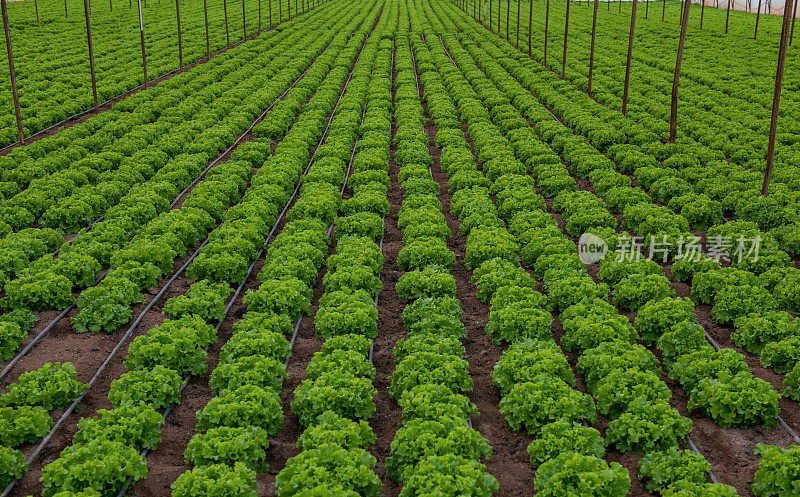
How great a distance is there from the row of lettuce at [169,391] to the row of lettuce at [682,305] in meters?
6.69

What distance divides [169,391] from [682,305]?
35.5 ft

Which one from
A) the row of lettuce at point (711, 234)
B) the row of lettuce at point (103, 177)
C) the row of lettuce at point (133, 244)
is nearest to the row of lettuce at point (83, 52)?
the row of lettuce at point (103, 177)

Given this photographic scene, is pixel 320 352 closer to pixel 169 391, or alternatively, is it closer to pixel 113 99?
pixel 169 391

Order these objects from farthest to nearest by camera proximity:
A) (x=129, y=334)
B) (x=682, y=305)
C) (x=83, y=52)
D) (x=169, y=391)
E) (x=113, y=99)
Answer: (x=83, y=52) → (x=113, y=99) → (x=129, y=334) → (x=682, y=305) → (x=169, y=391)

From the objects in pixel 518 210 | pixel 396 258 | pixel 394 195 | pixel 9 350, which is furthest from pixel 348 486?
pixel 394 195

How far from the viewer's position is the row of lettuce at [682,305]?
11.5m

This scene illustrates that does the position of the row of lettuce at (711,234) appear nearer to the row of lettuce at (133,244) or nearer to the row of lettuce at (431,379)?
the row of lettuce at (431,379)

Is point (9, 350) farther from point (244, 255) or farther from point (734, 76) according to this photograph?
point (734, 76)

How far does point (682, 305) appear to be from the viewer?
13945 mm

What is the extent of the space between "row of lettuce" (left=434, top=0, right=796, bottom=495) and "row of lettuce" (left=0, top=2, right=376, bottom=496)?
6.69m

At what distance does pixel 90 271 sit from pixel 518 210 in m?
12.6

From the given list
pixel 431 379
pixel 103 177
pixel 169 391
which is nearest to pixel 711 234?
pixel 431 379

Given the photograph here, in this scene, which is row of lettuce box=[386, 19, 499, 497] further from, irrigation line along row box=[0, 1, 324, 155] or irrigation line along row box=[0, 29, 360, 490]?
irrigation line along row box=[0, 1, 324, 155]

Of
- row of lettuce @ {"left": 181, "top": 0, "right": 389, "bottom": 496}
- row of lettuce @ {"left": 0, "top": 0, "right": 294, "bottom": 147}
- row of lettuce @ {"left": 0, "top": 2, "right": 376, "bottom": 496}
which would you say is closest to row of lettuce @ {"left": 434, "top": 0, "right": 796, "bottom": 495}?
row of lettuce @ {"left": 181, "top": 0, "right": 389, "bottom": 496}
